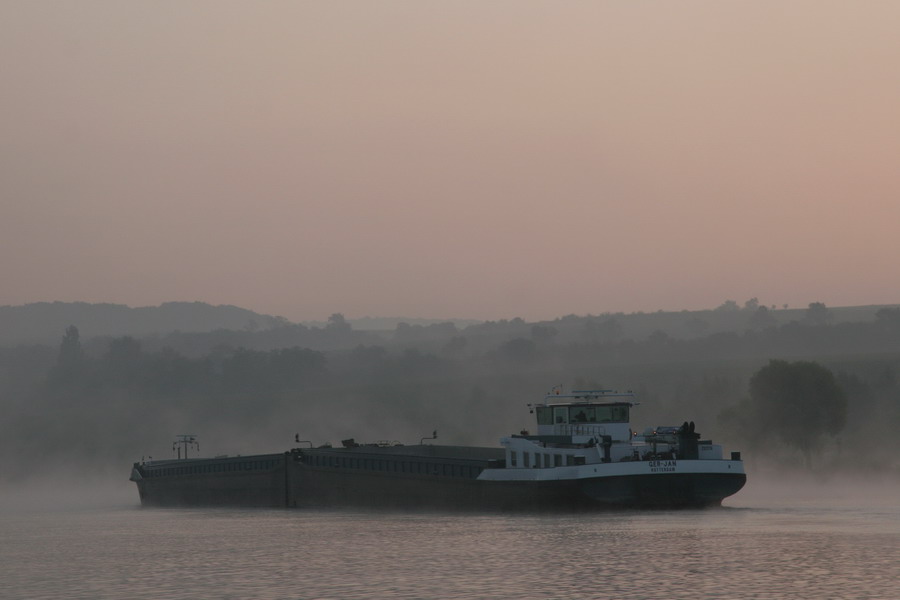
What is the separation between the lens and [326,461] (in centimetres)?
10338

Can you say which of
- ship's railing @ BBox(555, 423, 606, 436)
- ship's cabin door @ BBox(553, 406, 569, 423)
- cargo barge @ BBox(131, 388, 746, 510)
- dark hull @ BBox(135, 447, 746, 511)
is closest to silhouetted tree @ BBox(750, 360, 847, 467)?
dark hull @ BBox(135, 447, 746, 511)

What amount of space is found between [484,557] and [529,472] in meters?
22.1

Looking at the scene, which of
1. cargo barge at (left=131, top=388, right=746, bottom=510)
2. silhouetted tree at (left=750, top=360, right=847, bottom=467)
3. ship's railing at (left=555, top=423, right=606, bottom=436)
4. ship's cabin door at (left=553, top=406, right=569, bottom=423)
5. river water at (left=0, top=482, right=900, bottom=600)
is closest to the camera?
river water at (left=0, top=482, right=900, bottom=600)

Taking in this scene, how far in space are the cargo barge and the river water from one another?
4.41ft

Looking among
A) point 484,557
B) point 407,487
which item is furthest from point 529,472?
point 484,557

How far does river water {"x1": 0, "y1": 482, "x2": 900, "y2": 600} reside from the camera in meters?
50.1

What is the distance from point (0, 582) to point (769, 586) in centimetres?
2911

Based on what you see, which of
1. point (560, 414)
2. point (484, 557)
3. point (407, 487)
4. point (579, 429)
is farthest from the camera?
point (407, 487)

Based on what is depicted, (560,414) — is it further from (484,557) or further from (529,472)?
(484,557)

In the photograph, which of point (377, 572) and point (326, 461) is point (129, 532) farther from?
point (377, 572)

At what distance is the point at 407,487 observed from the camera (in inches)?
3652

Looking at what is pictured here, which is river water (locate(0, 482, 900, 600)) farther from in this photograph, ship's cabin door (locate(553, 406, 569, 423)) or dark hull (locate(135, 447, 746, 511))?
ship's cabin door (locate(553, 406, 569, 423))

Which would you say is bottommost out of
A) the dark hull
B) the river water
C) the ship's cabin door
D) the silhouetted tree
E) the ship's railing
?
the river water

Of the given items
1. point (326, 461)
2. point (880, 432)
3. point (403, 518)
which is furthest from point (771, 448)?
point (403, 518)
